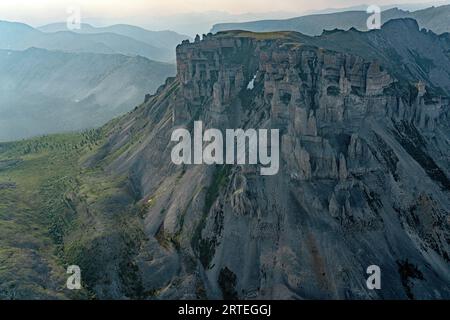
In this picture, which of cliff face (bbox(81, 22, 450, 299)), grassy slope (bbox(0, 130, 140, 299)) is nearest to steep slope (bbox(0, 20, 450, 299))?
cliff face (bbox(81, 22, 450, 299))

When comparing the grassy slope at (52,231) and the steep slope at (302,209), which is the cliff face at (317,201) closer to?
the steep slope at (302,209)

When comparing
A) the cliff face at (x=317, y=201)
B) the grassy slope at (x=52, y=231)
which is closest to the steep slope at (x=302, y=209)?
the cliff face at (x=317, y=201)

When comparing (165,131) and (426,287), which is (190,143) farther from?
(426,287)

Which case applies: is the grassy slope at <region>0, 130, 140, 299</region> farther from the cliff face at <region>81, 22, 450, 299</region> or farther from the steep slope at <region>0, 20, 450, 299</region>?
the cliff face at <region>81, 22, 450, 299</region>

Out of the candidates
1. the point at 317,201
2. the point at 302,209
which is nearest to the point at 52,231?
the point at 302,209

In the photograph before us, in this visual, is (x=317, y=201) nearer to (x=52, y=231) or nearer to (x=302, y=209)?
(x=302, y=209)
